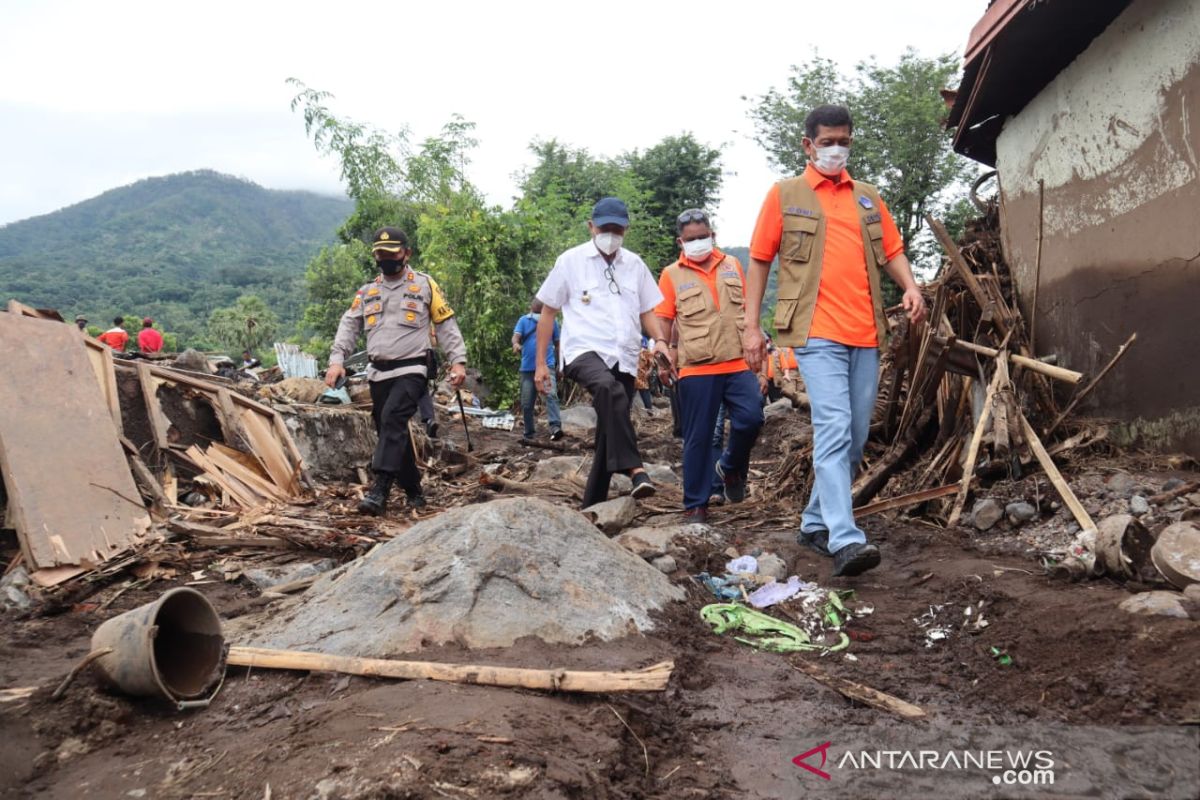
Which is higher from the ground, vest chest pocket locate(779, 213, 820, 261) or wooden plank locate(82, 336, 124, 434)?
vest chest pocket locate(779, 213, 820, 261)

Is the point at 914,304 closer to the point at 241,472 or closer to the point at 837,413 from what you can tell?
the point at 837,413

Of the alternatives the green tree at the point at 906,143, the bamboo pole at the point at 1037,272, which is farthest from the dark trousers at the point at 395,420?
the green tree at the point at 906,143

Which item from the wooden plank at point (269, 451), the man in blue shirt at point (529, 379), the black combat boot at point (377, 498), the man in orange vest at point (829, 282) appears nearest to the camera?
the man in orange vest at point (829, 282)

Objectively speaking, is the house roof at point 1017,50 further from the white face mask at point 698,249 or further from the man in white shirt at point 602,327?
the man in white shirt at point 602,327

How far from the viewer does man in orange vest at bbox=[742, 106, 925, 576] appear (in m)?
4.23

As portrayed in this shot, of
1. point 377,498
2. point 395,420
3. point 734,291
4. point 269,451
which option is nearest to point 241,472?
point 269,451

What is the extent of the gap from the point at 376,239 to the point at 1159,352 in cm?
484

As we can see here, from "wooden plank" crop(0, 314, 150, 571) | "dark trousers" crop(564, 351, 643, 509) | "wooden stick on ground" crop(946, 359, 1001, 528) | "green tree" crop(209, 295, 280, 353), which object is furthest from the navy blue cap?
"green tree" crop(209, 295, 280, 353)

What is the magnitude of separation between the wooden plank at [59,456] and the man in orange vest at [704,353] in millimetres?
3197

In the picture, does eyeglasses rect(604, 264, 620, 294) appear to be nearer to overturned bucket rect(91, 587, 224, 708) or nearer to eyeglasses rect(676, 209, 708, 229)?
eyeglasses rect(676, 209, 708, 229)

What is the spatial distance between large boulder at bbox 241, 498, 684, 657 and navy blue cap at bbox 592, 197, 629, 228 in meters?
2.01

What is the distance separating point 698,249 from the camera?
5766mm

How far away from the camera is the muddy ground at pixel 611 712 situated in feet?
7.07

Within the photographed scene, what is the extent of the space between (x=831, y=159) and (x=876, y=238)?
1.44ft
